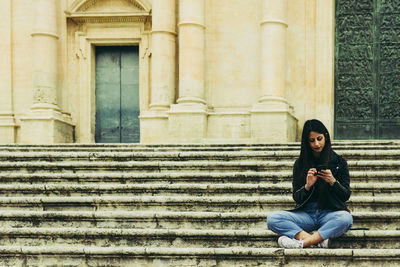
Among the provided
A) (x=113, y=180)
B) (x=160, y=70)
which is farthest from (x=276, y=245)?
(x=160, y=70)

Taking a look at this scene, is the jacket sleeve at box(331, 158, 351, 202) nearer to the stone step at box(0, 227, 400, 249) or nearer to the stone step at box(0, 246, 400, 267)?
the stone step at box(0, 227, 400, 249)

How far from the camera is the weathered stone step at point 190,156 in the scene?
1038cm

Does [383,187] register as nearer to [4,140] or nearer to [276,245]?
[276,245]

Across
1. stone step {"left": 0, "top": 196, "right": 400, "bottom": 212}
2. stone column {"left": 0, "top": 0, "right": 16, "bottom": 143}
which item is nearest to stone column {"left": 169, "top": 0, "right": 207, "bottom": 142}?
stone column {"left": 0, "top": 0, "right": 16, "bottom": 143}

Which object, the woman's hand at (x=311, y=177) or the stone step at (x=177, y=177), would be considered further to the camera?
the stone step at (x=177, y=177)

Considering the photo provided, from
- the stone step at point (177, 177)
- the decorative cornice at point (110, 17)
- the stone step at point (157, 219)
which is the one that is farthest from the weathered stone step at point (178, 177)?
the decorative cornice at point (110, 17)

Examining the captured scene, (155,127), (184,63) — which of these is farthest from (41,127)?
(184,63)

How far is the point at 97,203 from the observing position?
877cm

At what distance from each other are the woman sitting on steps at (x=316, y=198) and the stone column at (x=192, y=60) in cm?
793

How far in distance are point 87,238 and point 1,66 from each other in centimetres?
1067

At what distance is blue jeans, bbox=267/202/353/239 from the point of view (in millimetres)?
6715

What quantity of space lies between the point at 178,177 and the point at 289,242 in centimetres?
322

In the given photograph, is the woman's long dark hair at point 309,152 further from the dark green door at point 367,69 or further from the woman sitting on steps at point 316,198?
the dark green door at point 367,69

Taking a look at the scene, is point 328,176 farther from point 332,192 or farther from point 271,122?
point 271,122
